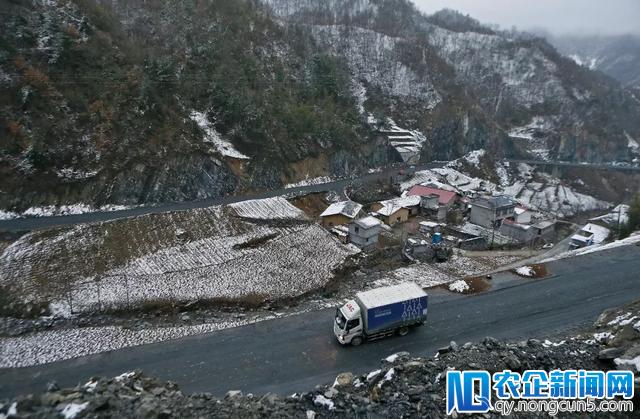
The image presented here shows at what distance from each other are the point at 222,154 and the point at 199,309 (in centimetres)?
2295

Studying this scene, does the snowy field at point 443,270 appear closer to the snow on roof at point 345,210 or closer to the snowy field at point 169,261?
the snowy field at point 169,261

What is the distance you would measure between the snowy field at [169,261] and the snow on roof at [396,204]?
9982 millimetres

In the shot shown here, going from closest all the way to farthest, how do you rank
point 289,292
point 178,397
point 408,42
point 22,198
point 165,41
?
point 178,397
point 289,292
point 22,198
point 165,41
point 408,42

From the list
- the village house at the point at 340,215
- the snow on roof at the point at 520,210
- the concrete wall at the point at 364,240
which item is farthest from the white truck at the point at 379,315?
the snow on roof at the point at 520,210

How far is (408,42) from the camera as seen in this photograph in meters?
90.5

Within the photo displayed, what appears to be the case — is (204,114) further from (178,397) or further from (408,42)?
(408,42)

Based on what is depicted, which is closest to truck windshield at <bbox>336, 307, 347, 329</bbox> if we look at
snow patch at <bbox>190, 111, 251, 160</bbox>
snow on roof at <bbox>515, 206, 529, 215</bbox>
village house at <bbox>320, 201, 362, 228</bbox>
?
village house at <bbox>320, 201, 362, 228</bbox>

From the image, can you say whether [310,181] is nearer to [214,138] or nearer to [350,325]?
[214,138]

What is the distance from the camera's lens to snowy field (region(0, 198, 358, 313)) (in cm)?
2288

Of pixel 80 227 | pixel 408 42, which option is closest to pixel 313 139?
pixel 80 227

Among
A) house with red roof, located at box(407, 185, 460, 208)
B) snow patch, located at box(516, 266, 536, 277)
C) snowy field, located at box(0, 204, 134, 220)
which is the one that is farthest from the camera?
house with red roof, located at box(407, 185, 460, 208)

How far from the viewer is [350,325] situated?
17.4 metres

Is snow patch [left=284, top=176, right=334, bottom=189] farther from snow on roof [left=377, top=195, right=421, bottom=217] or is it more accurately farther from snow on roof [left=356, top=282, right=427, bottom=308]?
snow on roof [left=356, top=282, right=427, bottom=308]

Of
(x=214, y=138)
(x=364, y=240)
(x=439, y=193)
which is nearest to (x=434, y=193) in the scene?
(x=439, y=193)
